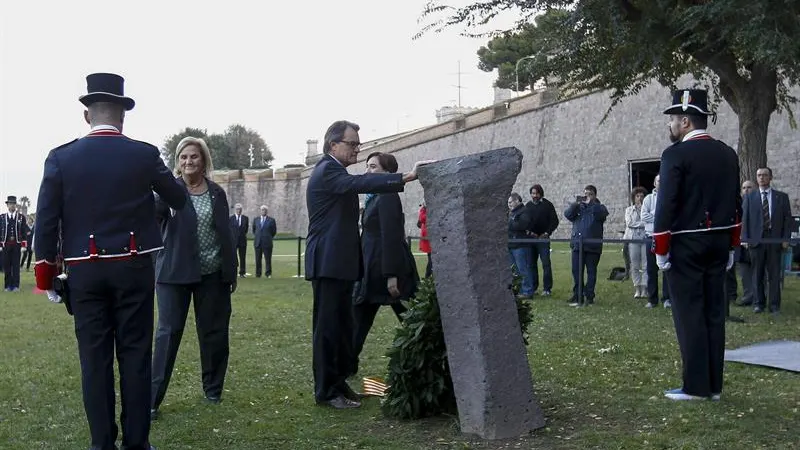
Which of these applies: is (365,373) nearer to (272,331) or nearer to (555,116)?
(272,331)

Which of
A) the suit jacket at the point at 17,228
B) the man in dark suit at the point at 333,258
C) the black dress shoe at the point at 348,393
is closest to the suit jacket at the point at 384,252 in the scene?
the man in dark suit at the point at 333,258

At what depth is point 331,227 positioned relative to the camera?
686 centimetres

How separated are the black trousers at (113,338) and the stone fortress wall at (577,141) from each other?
77.2 feet

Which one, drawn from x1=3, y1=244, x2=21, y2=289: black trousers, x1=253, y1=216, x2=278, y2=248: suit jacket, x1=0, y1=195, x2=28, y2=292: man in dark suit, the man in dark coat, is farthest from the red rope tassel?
x1=253, y1=216, x2=278, y2=248: suit jacket

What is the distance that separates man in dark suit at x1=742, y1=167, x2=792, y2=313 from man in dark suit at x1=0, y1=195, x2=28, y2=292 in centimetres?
1533

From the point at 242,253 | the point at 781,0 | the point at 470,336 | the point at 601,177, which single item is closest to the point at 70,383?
the point at 470,336

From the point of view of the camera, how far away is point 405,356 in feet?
20.9

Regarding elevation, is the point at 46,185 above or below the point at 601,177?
below

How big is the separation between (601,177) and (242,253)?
1715 cm

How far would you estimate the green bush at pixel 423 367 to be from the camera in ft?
20.7

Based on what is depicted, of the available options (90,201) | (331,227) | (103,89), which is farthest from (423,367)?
(103,89)

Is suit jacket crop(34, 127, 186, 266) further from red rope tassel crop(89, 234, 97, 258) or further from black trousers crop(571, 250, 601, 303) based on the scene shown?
black trousers crop(571, 250, 601, 303)

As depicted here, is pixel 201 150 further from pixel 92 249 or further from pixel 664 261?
pixel 664 261

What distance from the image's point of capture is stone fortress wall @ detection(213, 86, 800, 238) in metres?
29.4
